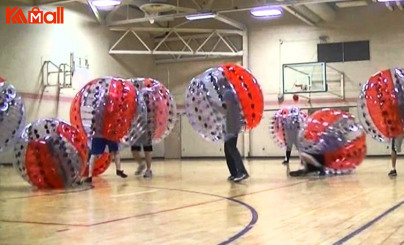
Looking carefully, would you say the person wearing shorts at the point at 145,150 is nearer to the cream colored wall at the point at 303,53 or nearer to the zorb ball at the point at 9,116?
the zorb ball at the point at 9,116

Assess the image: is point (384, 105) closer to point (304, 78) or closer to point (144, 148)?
point (144, 148)

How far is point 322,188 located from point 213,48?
1788cm

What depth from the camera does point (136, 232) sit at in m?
4.66

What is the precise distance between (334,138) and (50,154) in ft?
17.2

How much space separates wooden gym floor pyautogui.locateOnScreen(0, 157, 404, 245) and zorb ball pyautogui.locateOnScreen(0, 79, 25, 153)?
2.63 ft

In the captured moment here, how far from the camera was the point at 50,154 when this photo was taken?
8.34 meters

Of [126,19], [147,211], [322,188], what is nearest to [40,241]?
[147,211]

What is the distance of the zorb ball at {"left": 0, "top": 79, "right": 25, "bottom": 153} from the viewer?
8.27 metres

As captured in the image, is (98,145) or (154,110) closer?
(98,145)

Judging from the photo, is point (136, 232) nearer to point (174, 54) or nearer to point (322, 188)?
point (322, 188)

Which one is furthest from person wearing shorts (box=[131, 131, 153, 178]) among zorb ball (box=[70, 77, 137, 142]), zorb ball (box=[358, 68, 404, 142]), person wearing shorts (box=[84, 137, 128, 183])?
zorb ball (box=[358, 68, 404, 142])

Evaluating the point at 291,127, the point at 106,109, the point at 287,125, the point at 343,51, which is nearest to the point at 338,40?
the point at 343,51

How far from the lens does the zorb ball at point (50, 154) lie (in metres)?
8.38

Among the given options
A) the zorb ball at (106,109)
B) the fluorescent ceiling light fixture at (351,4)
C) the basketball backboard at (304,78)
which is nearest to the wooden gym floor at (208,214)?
the zorb ball at (106,109)
